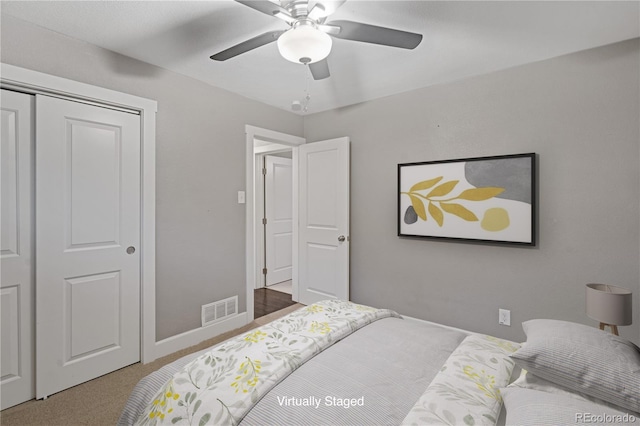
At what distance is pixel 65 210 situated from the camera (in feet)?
6.84

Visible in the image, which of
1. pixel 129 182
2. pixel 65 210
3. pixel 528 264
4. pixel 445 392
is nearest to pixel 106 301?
pixel 65 210

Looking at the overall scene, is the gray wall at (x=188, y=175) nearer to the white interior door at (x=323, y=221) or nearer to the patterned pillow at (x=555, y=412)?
the white interior door at (x=323, y=221)

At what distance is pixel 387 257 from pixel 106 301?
248 centimetres

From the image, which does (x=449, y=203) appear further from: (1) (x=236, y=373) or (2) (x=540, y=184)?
(1) (x=236, y=373)

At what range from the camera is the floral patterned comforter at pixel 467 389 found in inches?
37.4

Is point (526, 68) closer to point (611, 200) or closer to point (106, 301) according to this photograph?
point (611, 200)

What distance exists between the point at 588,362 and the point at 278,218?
4.24 m

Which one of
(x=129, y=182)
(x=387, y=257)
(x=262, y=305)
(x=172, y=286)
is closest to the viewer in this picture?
(x=129, y=182)

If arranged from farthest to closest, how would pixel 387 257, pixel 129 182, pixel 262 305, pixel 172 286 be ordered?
pixel 262 305
pixel 387 257
pixel 172 286
pixel 129 182

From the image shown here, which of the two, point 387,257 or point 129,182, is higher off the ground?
point 129,182

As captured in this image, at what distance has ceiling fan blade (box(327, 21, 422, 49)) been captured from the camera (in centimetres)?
155

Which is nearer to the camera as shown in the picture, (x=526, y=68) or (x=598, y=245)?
(x=598, y=245)

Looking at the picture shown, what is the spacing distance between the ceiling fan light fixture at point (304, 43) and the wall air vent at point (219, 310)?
2.34 metres

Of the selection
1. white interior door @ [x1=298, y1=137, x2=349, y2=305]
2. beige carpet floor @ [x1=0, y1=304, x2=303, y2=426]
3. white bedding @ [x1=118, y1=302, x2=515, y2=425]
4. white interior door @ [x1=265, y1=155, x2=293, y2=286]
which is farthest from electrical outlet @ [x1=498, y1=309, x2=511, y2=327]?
white interior door @ [x1=265, y1=155, x2=293, y2=286]
